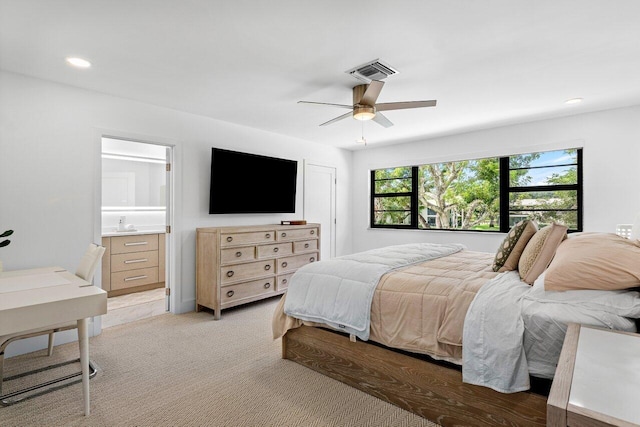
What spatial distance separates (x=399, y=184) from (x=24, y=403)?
5369 millimetres

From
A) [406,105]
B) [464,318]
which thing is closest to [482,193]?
[406,105]

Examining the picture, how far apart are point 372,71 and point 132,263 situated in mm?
4109

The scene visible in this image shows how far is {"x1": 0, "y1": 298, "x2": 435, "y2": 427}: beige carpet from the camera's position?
6.20ft

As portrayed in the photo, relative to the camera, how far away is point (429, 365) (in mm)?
1824

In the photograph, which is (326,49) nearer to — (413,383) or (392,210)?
(413,383)

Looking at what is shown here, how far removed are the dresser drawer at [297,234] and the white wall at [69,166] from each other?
99cm

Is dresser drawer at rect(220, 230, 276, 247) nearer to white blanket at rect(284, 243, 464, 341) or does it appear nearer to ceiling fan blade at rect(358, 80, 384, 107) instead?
white blanket at rect(284, 243, 464, 341)

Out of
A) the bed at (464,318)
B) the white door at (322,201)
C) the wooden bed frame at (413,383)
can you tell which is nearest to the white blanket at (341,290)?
the bed at (464,318)

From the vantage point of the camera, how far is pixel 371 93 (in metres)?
2.73

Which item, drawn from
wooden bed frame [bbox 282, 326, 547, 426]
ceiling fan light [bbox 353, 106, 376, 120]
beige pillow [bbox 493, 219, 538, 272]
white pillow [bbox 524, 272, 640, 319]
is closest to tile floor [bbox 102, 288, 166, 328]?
wooden bed frame [bbox 282, 326, 547, 426]

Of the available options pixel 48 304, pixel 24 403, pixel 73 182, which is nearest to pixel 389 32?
pixel 48 304

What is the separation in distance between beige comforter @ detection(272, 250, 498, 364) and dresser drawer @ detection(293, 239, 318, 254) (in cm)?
242

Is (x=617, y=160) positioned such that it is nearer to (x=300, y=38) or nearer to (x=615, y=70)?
(x=615, y=70)

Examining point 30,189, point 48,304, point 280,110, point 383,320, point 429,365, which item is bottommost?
point 429,365
